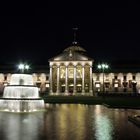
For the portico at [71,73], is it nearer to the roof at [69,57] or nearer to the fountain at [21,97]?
the roof at [69,57]

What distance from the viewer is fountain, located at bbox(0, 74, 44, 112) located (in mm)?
27797

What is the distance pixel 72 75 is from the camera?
107500 mm

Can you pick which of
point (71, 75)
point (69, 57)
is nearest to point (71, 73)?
point (71, 75)

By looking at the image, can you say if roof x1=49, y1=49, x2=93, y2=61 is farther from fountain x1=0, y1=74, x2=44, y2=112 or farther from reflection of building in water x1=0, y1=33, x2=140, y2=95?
fountain x1=0, y1=74, x2=44, y2=112

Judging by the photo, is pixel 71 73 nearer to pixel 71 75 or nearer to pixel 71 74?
pixel 71 74

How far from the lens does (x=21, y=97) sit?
2916cm

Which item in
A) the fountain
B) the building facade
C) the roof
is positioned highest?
the roof

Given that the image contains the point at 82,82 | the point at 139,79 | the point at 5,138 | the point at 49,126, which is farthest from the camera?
the point at 139,79

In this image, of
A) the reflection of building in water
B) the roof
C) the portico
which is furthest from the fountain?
the roof

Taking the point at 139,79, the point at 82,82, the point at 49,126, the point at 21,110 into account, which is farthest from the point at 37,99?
the point at 139,79

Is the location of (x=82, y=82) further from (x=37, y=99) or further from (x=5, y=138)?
(x=5, y=138)

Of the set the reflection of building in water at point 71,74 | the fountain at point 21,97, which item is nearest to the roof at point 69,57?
the reflection of building in water at point 71,74

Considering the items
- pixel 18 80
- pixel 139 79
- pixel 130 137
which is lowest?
pixel 130 137

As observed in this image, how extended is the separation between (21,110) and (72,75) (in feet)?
262
